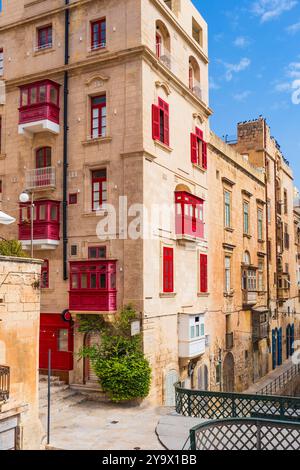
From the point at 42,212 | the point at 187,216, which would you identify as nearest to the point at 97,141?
the point at 42,212

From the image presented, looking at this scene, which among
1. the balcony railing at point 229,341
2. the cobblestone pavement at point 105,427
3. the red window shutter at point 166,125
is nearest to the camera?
the cobblestone pavement at point 105,427

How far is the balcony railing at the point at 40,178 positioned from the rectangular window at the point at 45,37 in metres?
5.98

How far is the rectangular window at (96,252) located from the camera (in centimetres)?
2084

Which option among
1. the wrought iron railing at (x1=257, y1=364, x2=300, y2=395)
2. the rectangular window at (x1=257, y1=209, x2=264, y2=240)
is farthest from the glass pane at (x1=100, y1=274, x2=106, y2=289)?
the rectangular window at (x1=257, y1=209, x2=264, y2=240)

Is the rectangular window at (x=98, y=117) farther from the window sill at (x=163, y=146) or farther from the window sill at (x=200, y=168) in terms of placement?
the window sill at (x=200, y=168)

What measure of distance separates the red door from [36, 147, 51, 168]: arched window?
6.87 m

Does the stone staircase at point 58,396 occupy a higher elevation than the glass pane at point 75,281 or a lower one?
lower

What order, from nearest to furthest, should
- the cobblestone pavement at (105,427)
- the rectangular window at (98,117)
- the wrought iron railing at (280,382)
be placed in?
the cobblestone pavement at (105,427), the rectangular window at (98,117), the wrought iron railing at (280,382)

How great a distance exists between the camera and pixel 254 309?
111 feet

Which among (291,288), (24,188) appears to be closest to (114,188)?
(24,188)

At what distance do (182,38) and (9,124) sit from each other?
32.1ft

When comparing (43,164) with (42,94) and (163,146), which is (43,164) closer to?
(42,94)

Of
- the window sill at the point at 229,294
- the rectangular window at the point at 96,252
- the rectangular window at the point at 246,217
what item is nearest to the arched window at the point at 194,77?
the rectangular window at the point at 246,217

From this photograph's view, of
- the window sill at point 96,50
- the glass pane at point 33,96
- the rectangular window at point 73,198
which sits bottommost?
the rectangular window at point 73,198
